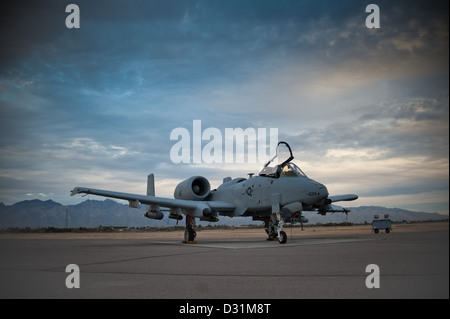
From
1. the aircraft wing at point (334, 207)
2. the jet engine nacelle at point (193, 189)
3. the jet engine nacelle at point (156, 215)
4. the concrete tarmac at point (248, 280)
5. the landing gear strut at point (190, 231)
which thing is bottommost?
the landing gear strut at point (190, 231)

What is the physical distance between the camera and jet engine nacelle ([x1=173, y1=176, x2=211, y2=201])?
Result: 24.5m

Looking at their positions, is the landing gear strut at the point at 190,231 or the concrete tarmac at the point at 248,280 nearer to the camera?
the concrete tarmac at the point at 248,280

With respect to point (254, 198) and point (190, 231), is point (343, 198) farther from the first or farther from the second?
point (190, 231)

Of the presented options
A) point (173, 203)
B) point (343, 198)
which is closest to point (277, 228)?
point (173, 203)

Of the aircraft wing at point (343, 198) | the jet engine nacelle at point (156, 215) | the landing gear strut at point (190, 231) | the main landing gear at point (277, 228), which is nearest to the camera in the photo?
the main landing gear at point (277, 228)

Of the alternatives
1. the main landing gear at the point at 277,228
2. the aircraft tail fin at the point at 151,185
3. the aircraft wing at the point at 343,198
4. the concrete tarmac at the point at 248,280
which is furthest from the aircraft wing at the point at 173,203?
the concrete tarmac at the point at 248,280

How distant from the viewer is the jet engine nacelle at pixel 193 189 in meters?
24.5

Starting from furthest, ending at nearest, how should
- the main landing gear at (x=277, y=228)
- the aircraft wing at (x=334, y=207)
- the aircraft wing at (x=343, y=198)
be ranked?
the aircraft wing at (x=343, y=198), the aircraft wing at (x=334, y=207), the main landing gear at (x=277, y=228)

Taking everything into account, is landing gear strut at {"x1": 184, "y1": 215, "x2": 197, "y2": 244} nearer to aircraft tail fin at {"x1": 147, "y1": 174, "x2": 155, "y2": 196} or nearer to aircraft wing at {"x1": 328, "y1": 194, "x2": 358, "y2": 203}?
aircraft tail fin at {"x1": 147, "y1": 174, "x2": 155, "y2": 196}

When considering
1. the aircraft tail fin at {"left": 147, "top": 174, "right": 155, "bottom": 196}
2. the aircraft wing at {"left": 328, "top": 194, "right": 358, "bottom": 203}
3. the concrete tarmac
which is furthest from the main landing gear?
the aircraft tail fin at {"left": 147, "top": 174, "right": 155, "bottom": 196}

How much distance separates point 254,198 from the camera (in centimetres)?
2159

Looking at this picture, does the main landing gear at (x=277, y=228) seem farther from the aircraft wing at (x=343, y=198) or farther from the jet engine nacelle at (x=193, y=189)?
the aircraft wing at (x=343, y=198)
